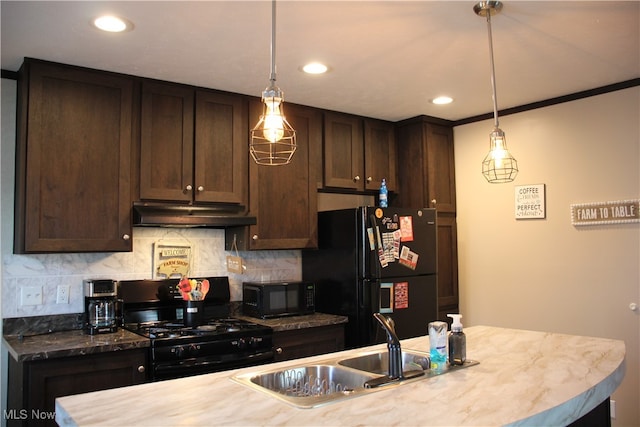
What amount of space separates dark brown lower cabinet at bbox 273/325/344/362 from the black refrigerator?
12 cm

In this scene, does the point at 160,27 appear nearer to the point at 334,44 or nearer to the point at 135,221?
the point at 334,44

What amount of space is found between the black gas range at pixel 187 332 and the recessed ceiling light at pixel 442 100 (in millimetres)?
1883

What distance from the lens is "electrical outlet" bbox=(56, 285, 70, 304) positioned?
3057 mm

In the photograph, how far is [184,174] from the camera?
128 inches

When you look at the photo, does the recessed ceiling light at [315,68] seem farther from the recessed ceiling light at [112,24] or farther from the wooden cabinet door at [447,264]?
the wooden cabinet door at [447,264]

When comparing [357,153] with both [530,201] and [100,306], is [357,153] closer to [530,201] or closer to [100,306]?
[530,201]

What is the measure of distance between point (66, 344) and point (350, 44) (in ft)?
6.60

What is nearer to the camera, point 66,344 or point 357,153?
point 66,344

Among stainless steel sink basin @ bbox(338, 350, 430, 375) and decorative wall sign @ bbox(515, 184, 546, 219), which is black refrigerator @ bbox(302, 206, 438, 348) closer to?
decorative wall sign @ bbox(515, 184, 546, 219)

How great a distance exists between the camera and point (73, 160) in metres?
2.88

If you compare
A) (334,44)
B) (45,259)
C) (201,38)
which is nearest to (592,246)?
(334,44)

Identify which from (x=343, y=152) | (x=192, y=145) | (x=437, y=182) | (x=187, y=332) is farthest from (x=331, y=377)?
(x=437, y=182)

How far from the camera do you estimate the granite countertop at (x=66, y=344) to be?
2.47m

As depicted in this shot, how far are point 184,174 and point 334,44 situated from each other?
1.23m
